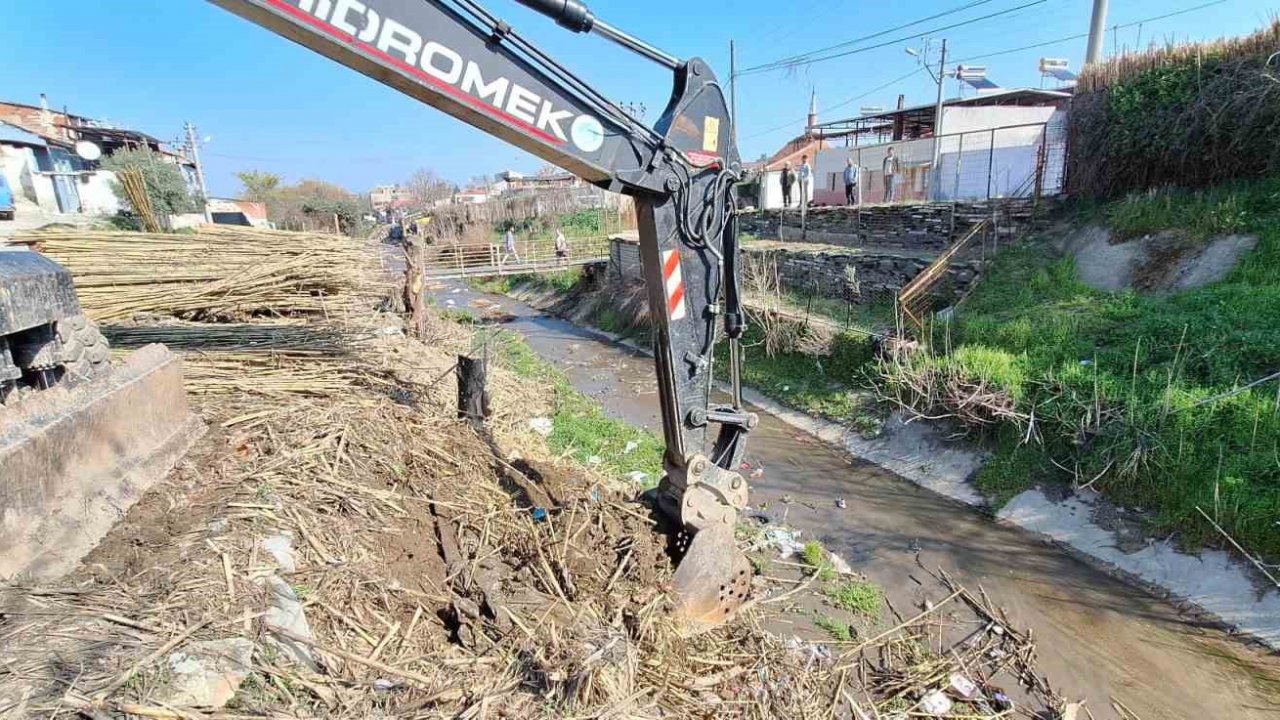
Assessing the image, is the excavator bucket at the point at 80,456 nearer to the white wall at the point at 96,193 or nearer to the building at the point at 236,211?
the building at the point at 236,211

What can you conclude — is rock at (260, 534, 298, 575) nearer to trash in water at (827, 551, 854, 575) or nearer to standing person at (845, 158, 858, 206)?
trash in water at (827, 551, 854, 575)

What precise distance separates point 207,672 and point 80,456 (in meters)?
1.76

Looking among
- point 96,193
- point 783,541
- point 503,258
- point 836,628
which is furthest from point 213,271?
point 96,193

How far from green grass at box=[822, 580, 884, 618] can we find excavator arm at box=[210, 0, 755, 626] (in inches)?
56.1

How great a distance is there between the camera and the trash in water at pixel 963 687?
4.24 m

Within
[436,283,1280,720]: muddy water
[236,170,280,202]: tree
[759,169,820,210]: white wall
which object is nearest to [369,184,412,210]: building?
[236,170,280,202]: tree

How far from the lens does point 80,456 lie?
3.33 metres

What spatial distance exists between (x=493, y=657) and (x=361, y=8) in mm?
3118

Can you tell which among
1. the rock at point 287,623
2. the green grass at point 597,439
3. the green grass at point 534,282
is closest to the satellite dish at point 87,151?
the green grass at point 534,282

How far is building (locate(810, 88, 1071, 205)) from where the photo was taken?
41.5 feet

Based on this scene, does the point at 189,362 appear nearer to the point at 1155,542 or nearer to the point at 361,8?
the point at 361,8

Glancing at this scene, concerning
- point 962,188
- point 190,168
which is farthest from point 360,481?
point 190,168

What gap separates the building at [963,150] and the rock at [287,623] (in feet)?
43.9

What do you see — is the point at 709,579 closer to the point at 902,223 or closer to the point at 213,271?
the point at 213,271
